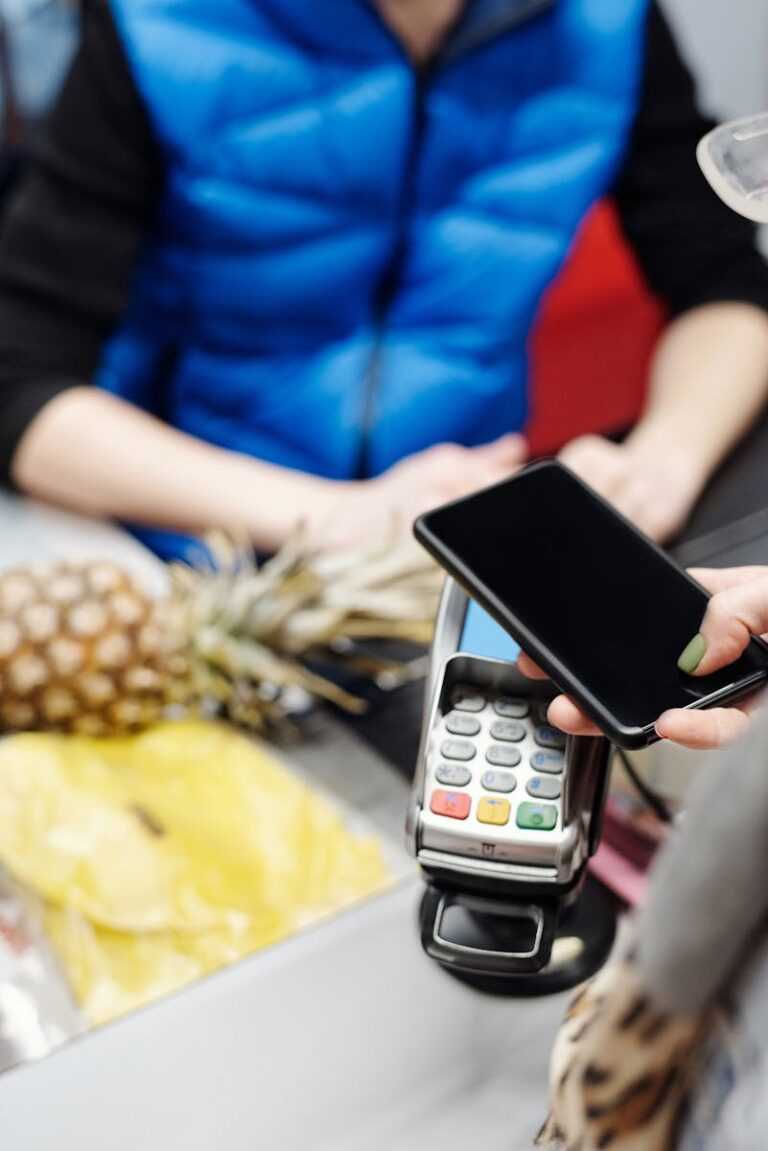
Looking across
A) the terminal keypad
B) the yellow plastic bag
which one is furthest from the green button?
the yellow plastic bag

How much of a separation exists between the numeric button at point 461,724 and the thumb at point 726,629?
8 cm

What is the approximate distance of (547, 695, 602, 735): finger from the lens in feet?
1.31

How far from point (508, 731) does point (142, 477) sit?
50cm

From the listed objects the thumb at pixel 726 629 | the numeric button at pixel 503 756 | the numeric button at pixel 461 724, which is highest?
the thumb at pixel 726 629

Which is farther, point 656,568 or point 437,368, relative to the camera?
point 437,368

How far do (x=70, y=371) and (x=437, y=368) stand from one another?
1.00 feet

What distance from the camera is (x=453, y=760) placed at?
432 mm

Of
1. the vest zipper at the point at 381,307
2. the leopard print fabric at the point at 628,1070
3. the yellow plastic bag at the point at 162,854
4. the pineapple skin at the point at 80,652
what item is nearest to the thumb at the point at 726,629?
the leopard print fabric at the point at 628,1070

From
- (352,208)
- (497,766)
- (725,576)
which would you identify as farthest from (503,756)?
(352,208)

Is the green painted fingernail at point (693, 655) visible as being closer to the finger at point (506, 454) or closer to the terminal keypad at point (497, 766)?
the terminal keypad at point (497, 766)

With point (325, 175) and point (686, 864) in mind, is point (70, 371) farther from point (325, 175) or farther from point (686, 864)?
point (686, 864)

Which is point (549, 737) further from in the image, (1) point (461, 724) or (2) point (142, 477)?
(2) point (142, 477)

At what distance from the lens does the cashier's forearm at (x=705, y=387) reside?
0.75m

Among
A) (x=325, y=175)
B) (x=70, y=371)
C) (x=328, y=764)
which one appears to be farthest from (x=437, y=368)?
(x=328, y=764)
